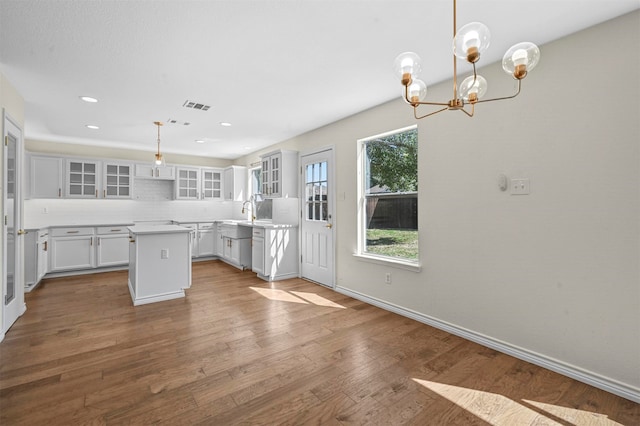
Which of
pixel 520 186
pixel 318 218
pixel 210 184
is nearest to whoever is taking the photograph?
pixel 520 186

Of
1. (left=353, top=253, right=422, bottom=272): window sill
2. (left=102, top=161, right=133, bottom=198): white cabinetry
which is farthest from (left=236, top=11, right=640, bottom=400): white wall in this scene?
(left=102, top=161, right=133, bottom=198): white cabinetry

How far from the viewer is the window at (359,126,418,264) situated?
11.6 ft

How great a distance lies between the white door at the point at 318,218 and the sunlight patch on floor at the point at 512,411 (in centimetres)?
262

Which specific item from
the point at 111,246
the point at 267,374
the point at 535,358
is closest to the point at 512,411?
the point at 535,358

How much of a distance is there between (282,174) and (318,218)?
1.04m

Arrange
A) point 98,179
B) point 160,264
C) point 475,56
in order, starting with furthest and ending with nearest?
1. point 98,179
2. point 160,264
3. point 475,56

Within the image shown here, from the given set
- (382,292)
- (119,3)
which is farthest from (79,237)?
(382,292)

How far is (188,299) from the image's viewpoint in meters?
4.04

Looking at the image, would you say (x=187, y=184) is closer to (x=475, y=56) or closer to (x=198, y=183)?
(x=198, y=183)

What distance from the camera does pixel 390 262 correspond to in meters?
3.62

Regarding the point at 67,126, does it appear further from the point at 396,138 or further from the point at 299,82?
the point at 396,138

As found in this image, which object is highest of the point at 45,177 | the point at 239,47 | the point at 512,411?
the point at 239,47

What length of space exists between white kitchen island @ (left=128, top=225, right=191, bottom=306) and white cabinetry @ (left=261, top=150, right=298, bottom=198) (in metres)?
1.79

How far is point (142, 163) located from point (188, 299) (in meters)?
3.81
